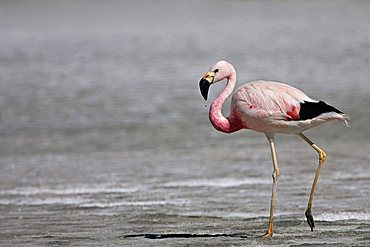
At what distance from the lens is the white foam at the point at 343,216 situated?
24.4 ft

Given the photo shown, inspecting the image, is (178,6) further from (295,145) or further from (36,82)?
(295,145)

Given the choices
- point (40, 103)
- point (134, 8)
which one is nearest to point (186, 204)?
point (40, 103)

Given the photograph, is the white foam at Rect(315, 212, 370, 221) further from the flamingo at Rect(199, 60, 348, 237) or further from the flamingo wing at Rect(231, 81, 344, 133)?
the flamingo wing at Rect(231, 81, 344, 133)

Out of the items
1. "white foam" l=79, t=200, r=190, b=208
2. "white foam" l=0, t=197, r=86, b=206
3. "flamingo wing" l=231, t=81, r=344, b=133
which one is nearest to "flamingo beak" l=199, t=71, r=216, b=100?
"flamingo wing" l=231, t=81, r=344, b=133

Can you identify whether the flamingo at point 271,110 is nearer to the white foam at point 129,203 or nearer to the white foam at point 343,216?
the white foam at point 343,216

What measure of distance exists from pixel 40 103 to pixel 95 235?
1027cm

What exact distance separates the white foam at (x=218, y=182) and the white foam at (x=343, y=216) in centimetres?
189

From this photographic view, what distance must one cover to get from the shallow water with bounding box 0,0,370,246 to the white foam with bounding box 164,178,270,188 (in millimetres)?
26

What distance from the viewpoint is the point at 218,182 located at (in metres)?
9.70

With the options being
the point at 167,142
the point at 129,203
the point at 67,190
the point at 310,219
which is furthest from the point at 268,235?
the point at 167,142

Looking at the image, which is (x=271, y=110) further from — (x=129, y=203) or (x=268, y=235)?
(x=129, y=203)

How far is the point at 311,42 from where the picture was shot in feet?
82.2

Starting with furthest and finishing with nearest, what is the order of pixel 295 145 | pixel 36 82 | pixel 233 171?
pixel 36 82
pixel 295 145
pixel 233 171

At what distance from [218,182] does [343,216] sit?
7.81 ft
